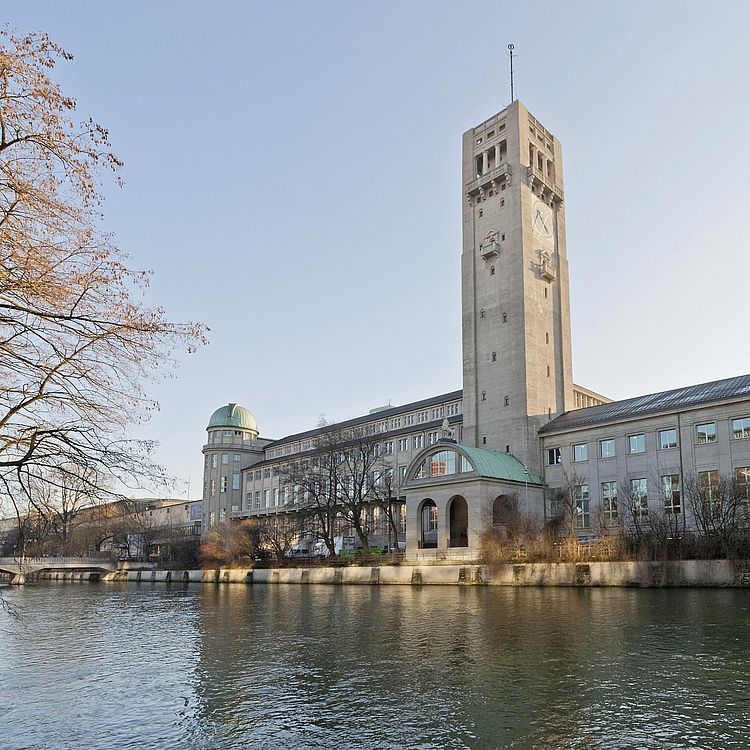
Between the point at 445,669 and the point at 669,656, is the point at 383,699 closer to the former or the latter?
the point at 445,669

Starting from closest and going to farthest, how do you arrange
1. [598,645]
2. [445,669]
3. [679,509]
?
[445,669] → [598,645] → [679,509]

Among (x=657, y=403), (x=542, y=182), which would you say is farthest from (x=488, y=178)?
(x=657, y=403)

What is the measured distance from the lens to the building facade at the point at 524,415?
206ft

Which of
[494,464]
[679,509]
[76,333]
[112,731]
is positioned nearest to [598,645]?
[112,731]

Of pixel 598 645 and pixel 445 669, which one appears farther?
pixel 598 645

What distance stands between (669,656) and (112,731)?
14696 mm

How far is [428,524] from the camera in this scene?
77.8 metres

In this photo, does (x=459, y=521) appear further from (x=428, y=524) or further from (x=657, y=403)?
(x=657, y=403)

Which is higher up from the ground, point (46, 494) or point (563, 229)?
point (563, 229)

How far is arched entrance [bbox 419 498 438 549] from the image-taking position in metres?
75.3

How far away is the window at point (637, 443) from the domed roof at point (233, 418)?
80.9 meters

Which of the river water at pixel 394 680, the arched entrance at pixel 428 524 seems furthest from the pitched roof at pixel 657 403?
the river water at pixel 394 680

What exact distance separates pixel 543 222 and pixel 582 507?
110ft

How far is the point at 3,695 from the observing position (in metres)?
18.5
